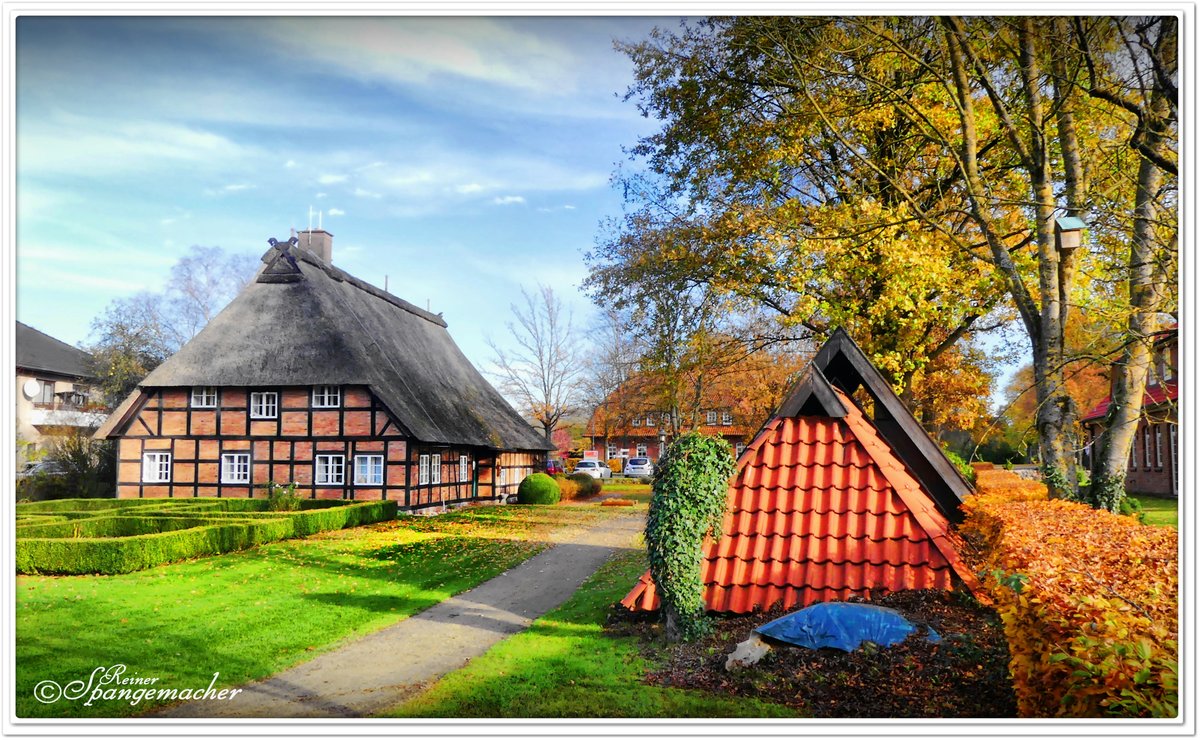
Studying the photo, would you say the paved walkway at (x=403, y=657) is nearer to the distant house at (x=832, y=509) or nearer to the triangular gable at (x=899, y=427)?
the distant house at (x=832, y=509)

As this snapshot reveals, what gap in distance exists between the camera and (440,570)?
13312 mm

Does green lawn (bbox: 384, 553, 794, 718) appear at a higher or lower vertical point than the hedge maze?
higher

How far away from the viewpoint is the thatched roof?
927 inches

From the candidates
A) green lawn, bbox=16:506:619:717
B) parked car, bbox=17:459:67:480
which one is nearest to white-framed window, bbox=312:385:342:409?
green lawn, bbox=16:506:619:717

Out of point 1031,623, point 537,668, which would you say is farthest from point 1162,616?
point 537,668

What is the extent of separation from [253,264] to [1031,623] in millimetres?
36443

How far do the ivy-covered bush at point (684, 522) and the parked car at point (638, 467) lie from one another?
40.7 metres

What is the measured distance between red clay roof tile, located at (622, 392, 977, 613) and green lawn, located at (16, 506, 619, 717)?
12.2ft

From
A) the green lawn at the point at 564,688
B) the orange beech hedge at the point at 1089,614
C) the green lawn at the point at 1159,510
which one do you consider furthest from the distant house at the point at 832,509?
the green lawn at the point at 1159,510

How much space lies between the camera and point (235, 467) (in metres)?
24.2

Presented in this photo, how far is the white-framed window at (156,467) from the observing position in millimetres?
24406

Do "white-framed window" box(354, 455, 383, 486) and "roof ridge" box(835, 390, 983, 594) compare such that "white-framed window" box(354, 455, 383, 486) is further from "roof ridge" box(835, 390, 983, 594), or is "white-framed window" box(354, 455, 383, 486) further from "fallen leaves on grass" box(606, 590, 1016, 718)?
"fallen leaves on grass" box(606, 590, 1016, 718)
